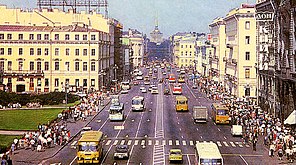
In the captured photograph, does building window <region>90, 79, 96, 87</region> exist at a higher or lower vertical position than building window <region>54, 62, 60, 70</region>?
lower

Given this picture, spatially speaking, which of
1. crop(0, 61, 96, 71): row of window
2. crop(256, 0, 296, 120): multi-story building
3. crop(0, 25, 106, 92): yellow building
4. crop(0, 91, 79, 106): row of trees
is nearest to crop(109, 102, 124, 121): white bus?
crop(256, 0, 296, 120): multi-story building

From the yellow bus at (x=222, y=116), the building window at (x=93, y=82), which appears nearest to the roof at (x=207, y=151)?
the yellow bus at (x=222, y=116)

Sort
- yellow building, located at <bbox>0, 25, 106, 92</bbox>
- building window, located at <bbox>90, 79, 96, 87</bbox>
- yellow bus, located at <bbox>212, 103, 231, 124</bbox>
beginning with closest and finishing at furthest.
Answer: yellow bus, located at <bbox>212, 103, 231, 124</bbox>
yellow building, located at <bbox>0, 25, 106, 92</bbox>
building window, located at <bbox>90, 79, 96, 87</bbox>

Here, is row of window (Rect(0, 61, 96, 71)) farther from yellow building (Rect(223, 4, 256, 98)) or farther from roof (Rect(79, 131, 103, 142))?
roof (Rect(79, 131, 103, 142))

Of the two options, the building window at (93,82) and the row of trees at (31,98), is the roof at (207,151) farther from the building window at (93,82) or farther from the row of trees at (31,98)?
the building window at (93,82)

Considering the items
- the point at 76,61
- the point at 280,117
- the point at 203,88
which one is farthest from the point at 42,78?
the point at 280,117

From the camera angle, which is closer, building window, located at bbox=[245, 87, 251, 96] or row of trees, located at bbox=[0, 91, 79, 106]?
row of trees, located at bbox=[0, 91, 79, 106]
